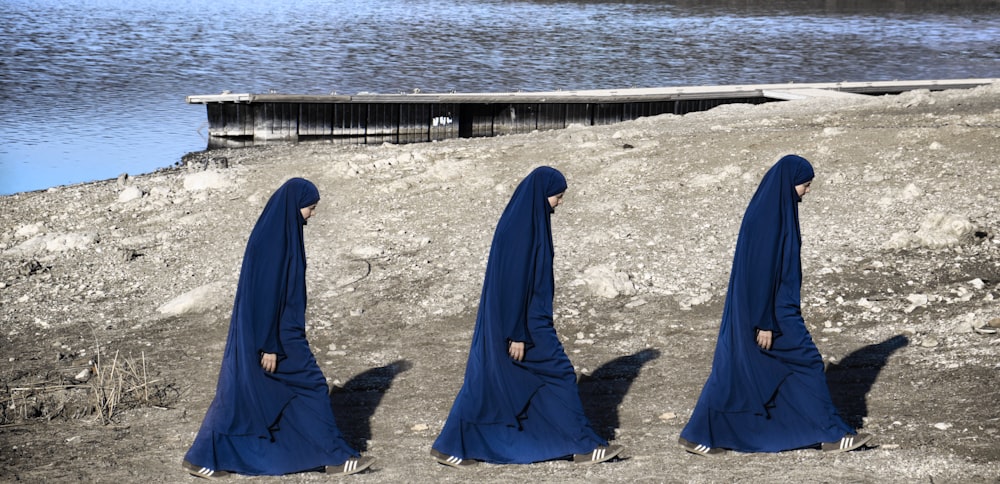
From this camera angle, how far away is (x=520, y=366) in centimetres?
578

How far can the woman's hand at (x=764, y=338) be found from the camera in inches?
228

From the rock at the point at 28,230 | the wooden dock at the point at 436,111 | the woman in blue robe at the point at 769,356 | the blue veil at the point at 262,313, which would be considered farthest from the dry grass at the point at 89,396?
the wooden dock at the point at 436,111

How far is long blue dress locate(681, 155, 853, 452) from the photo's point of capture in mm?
5730

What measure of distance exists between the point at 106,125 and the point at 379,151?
1083cm

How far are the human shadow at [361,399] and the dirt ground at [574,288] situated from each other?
2cm

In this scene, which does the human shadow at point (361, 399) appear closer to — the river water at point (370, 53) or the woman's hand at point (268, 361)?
the woman's hand at point (268, 361)

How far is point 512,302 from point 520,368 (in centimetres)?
35

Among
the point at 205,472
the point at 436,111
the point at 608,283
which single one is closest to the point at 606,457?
the point at 205,472

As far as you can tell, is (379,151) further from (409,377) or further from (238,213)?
(409,377)

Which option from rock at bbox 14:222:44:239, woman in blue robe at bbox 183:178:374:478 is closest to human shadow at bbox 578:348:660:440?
woman in blue robe at bbox 183:178:374:478

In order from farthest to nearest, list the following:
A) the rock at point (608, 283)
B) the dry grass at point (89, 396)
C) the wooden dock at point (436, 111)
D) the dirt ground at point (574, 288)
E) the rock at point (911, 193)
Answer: the wooden dock at point (436, 111)
the rock at point (911, 193)
the rock at point (608, 283)
the dry grass at point (89, 396)
the dirt ground at point (574, 288)

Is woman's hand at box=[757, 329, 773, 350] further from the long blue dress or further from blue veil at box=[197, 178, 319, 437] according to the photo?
blue veil at box=[197, 178, 319, 437]

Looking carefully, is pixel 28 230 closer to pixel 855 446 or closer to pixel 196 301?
pixel 196 301

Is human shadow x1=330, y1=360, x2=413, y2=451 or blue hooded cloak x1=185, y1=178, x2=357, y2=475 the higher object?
blue hooded cloak x1=185, y1=178, x2=357, y2=475
